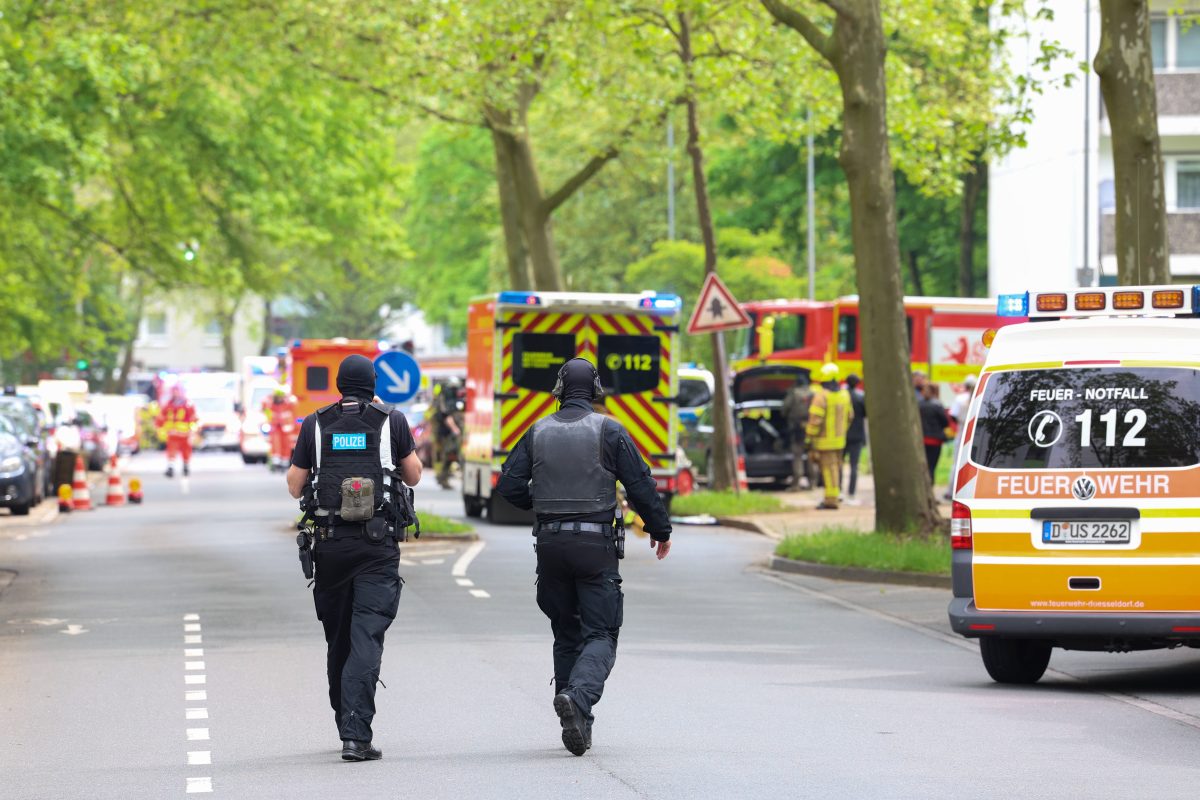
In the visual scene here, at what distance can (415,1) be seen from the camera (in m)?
30.8

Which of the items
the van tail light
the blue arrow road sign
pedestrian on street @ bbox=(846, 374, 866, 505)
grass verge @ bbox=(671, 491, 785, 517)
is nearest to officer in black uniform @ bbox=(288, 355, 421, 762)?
the van tail light

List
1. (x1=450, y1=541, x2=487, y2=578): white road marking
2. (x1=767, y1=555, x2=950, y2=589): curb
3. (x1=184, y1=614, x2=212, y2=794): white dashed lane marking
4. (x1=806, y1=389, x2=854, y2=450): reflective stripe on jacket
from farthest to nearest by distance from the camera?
(x1=806, y1=389, x2=854, y2=450): reflective stripe on jacket → (x1=450, y1=541, x2=487, y2=578): white road marking → (x1=767, y1=555, x2=950, y2=589): curb → (x1=184, y1=614, x2=212, y2=794): white dashed lane marking

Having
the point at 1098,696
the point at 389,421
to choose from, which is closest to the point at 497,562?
the point at 1098,696

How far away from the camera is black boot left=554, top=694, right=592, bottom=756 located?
9406 millimetres

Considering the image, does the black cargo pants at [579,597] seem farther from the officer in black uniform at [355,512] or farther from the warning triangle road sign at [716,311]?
the warning triangle road sign at [716,311]

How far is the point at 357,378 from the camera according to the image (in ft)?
32.3

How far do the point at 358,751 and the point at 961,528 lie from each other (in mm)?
3971

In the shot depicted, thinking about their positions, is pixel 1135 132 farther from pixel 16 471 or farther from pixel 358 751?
pixel 16 471

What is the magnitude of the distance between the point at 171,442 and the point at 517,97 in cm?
1494

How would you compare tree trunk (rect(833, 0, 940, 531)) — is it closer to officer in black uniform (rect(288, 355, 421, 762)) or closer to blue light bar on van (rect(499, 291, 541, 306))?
blue light bar on van (rect(499, 291, 541, 306))

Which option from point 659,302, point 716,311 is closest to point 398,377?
point 659,302

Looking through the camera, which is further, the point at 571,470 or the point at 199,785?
the point at 571,470

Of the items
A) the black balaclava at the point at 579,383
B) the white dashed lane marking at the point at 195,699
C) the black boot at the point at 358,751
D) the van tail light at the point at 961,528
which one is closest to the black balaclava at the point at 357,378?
the black balaclava at the point at 579,383

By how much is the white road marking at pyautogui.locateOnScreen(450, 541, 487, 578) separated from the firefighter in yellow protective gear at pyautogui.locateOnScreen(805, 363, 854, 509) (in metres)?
6.30
